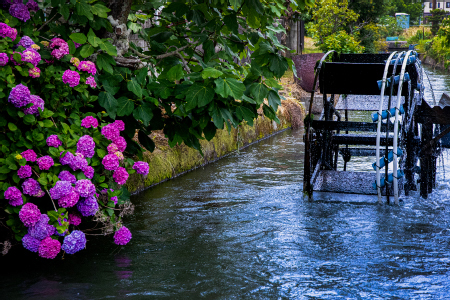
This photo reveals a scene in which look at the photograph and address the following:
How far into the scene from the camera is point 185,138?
17.3 feet

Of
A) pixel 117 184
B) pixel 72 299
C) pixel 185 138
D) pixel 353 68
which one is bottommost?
pixel 72 299

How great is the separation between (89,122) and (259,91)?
1510mm

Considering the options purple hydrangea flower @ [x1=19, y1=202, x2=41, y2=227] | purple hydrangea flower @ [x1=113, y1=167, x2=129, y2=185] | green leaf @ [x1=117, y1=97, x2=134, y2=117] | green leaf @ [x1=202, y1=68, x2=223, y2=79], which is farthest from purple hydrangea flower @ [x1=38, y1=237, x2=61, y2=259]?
green leaf @ [x1=202, y1=68, x2=223, y2=79]

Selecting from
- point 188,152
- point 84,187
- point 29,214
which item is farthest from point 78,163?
point 188,152

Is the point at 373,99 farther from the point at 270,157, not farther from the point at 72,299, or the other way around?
the point at 72,299

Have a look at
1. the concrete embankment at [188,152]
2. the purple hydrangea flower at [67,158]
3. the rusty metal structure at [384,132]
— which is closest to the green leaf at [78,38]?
the purple hydrangea flower at [67,158]

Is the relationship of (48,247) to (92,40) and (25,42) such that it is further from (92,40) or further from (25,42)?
(92,40)

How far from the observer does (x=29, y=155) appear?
13.9 feet

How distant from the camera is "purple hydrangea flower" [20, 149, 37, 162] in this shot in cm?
423

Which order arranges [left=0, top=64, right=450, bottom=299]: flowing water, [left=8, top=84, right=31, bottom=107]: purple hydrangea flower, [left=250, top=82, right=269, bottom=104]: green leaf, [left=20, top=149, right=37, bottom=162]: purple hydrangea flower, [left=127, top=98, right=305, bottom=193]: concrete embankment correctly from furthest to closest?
[left=127, top=98, right=305, bottom=193]: concrete embankment, [left=250, top=82, right=269, bottom=104]: green leaf, [left=0, top=64, right=450, bottom=299]: flowing water, [left=20, top=149, right=37, bottom=162]: purple hydrangea flower, [left=8, top=84, right=31, bottom=107]: purple hydrangea flower

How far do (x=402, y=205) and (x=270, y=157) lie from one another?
3631mm

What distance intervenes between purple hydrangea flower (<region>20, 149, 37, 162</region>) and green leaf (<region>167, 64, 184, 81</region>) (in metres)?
1.33

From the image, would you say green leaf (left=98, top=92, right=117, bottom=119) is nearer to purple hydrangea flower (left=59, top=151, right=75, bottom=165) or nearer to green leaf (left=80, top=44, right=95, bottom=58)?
green leaf (left=80, top=44, right=95, bottom=58)

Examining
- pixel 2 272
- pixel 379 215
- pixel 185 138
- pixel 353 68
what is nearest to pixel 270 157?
pixel 353 68
